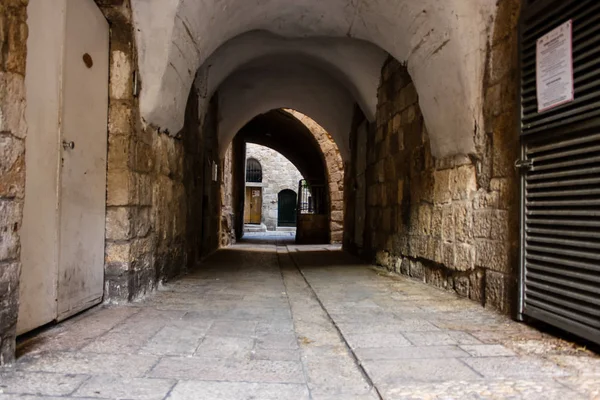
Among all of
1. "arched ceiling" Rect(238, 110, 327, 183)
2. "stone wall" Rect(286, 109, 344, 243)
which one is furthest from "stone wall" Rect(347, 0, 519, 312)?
"arched ceiling" Rect(238, 110, 327, 183)

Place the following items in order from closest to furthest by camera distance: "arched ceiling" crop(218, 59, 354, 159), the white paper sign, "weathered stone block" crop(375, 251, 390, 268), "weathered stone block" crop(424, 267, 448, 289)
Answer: the white paper sign
"weathered stone block" crop(424, 267, 448, 289)
"weathered stone block" crop(375, 251, 390, 268)
"arched ceiling" crop(218, 59, 354, 159)

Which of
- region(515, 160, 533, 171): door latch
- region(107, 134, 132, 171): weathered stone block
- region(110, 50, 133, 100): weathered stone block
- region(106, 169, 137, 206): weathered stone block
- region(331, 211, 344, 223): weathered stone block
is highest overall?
region(110, 50, 133, 100): weathered stone block

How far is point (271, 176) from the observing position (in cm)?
2497

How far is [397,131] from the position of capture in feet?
14.9

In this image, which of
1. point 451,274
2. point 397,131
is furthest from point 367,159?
point 451,274

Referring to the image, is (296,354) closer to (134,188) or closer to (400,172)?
(134,188)

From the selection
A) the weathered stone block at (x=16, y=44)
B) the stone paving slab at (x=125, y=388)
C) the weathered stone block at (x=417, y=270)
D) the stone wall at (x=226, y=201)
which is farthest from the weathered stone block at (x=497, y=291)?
the stone wall at (x=226, y=201)

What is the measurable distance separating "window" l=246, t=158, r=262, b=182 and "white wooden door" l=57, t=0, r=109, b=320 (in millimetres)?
22387

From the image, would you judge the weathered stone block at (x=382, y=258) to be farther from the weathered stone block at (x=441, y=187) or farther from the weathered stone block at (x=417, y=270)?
the weathered stone block at (x=441, y=187)

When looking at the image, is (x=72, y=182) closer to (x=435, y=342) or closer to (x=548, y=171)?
(x=435, y=342)

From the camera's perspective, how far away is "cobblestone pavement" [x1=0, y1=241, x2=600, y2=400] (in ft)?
4.67

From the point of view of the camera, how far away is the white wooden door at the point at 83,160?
2221 mm

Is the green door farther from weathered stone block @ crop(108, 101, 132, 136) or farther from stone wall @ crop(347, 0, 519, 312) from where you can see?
weathered stone block @ crop(108, 101, 132, 136)

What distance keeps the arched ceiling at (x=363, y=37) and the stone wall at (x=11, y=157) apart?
121 centimetres
